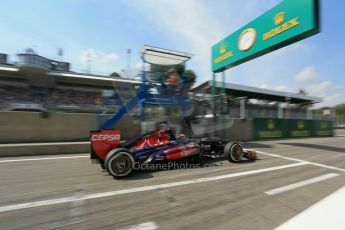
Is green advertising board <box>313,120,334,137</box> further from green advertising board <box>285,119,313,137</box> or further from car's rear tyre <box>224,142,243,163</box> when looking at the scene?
car's rear tyre <box>224,142,243,163</box>

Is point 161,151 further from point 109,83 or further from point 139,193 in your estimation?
point 109,83

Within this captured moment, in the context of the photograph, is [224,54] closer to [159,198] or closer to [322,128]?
[159,198]

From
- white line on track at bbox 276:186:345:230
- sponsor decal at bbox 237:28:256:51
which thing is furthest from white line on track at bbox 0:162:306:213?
sponsor decal at bbox 237:28:256:51

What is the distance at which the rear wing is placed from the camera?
6043mm

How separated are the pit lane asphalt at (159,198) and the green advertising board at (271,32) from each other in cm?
661

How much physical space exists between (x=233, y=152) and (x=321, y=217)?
418cm

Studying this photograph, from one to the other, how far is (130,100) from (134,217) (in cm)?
869

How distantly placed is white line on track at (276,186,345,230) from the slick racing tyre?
3487mm

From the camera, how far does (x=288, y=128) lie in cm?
1995

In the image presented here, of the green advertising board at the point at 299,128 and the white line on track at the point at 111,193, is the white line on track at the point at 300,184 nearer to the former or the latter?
the white line on track at the point at 111,193

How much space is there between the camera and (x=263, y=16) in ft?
42.8

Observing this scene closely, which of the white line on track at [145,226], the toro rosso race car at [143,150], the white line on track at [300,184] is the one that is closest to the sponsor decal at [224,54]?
the toro rosso race car at [143,150]

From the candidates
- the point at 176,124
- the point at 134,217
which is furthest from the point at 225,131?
the point at 134,217

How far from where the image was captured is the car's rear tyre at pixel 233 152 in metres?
7.74
